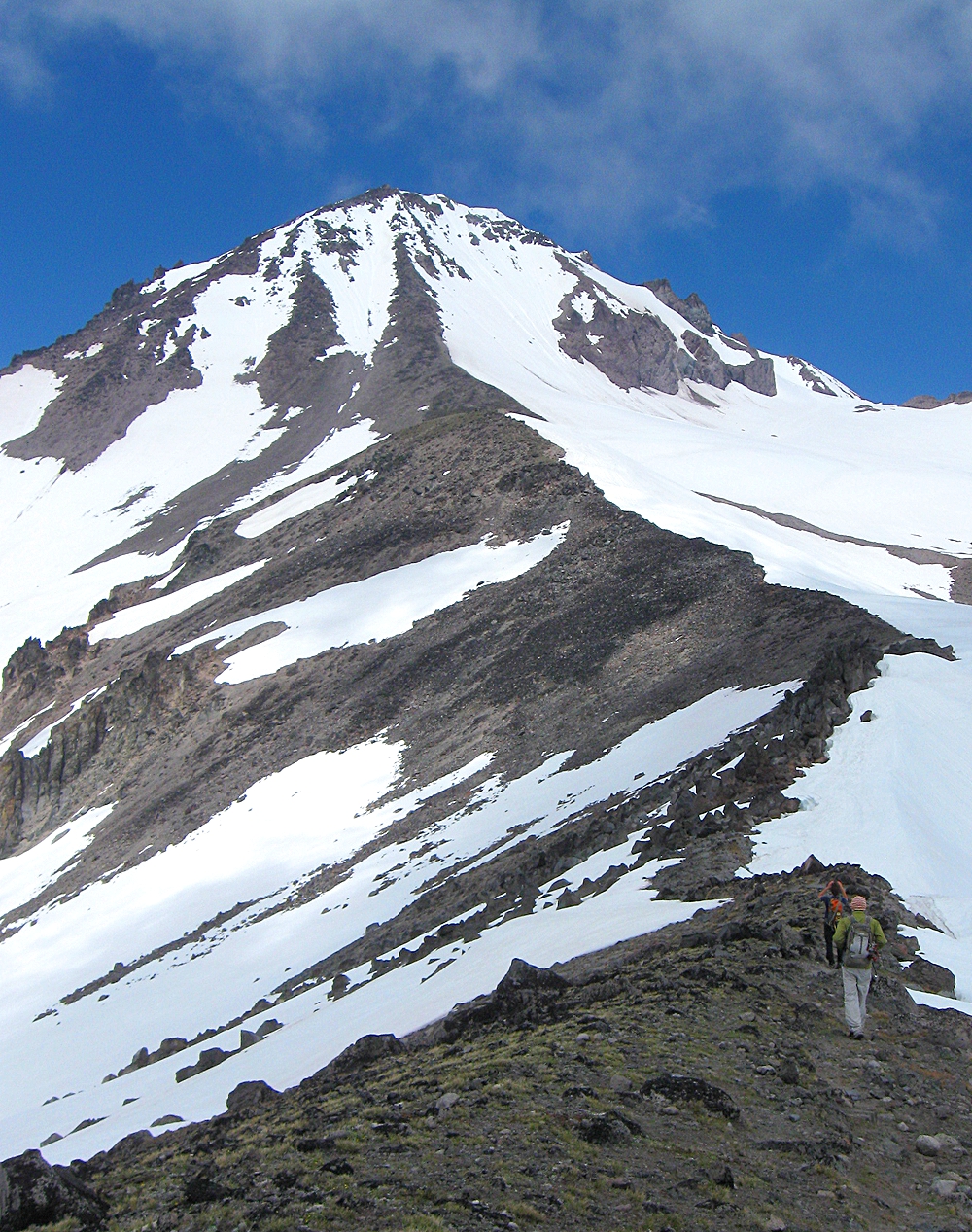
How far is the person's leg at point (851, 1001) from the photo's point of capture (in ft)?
31.3

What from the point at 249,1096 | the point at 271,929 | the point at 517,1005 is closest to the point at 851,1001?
the point at 517,1005

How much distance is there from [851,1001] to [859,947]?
1.73 feet

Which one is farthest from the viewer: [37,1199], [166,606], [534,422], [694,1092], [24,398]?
[24,398]

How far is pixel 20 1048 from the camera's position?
88.2 ft

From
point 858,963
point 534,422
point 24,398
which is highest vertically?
point 24,398

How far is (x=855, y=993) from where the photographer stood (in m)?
9.62

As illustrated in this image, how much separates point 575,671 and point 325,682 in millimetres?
12816

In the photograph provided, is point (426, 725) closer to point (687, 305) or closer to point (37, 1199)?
point (37, 1199)

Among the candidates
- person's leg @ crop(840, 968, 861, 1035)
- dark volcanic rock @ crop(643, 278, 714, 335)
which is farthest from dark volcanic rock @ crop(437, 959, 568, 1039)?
dark volcanic rock @ crop(643, 278, 714, 335)

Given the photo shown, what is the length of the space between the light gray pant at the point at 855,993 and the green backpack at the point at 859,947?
2.1 inches

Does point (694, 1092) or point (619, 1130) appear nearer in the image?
point (619, 1130)

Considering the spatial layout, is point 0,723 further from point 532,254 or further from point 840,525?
point 532,254

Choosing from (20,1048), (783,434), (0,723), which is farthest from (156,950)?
(783,434)

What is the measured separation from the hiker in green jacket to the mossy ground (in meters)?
0.24
